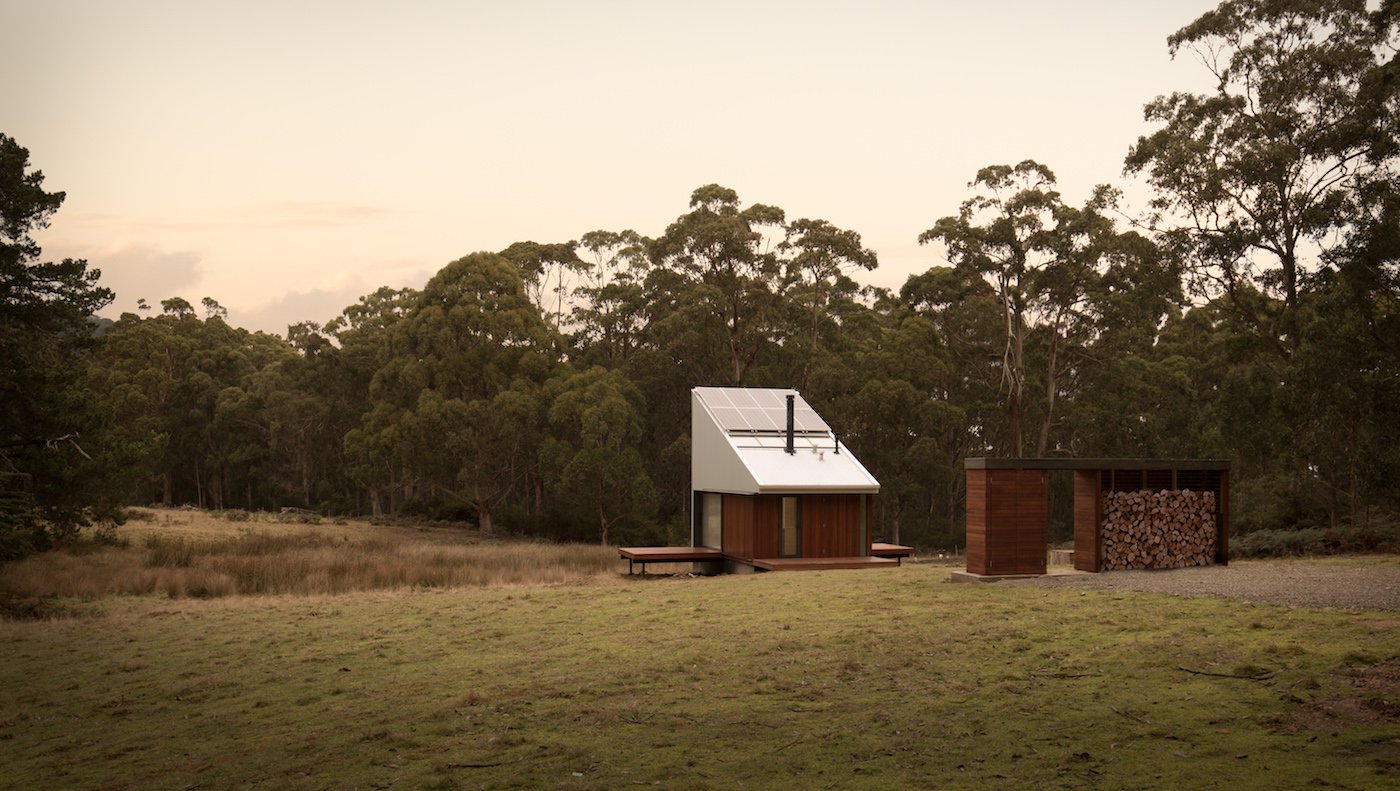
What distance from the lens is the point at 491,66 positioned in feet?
101

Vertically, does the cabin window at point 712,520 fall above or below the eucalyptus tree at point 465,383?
below

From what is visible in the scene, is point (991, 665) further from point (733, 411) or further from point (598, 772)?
point (733, 411)

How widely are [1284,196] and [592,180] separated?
72.2ft

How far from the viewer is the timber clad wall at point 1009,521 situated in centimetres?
1669

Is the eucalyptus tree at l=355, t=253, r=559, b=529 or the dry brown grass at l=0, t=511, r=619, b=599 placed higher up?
the eucalyptus tree at l=355, t=253, r=559, b=529

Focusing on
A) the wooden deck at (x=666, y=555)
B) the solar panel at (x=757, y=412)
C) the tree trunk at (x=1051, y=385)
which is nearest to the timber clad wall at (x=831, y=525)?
the wooden deck at (x=666, y=555)

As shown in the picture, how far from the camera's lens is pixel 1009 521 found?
1688cm

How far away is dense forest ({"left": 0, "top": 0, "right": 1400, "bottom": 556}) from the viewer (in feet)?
82.4

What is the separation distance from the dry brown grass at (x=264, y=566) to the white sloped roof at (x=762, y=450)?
3.94m

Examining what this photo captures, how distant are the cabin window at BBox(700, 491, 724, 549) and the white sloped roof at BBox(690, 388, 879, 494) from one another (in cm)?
36

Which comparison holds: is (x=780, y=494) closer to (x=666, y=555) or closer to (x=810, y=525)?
(x=810, y=525)

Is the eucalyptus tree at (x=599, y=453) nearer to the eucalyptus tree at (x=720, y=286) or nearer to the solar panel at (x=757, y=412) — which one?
the eucalyptus tree at (x=720, y=286)

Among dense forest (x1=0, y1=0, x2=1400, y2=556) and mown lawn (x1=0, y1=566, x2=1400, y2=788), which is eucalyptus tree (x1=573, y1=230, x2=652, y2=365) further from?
mown lawn (x1=0, y1=566, x2=1400, y2=788)

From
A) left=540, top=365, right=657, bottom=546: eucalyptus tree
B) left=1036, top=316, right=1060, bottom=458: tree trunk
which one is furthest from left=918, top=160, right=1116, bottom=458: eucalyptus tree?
left=540, top=365, right=657, bottom=546: eucalyptus tree
